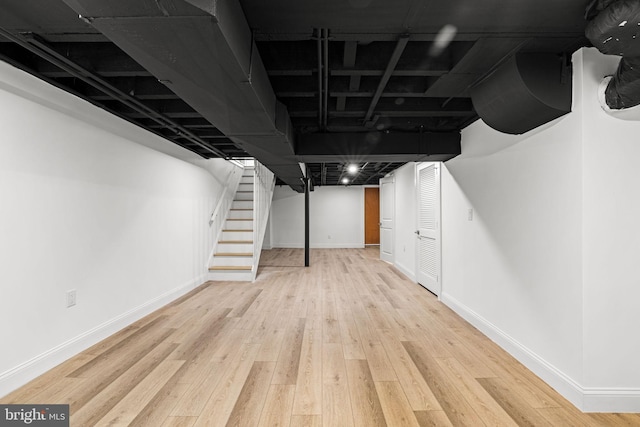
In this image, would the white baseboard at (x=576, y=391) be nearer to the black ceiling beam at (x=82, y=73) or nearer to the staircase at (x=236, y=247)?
the black ceiling beam at (x=82, y=73)

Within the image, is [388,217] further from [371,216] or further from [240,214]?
[240,214]

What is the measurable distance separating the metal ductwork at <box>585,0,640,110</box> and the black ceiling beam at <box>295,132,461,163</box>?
78.2 inches

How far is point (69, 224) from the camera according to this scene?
100 inches

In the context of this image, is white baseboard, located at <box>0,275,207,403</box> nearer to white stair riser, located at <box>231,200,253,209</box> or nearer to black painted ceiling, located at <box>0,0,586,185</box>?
black painted ceiling, located at <box>0,0,586,185</box>

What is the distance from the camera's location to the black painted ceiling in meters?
1.47

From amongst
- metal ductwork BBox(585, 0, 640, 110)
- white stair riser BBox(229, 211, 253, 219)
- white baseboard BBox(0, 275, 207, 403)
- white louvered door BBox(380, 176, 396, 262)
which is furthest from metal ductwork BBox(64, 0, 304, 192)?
white louvered door BBox(380, 176, 396, 262)

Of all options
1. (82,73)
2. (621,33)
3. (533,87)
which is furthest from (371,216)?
(621,33)

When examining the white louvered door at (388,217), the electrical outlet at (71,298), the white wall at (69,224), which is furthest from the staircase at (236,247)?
the white louvered door at (388,217)

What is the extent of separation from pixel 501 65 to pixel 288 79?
5.10ft

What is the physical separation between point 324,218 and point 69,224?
338 inches

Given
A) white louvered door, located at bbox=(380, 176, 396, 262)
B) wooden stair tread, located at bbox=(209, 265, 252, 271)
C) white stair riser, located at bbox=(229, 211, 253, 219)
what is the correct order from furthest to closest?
1. white louvered door, located at bbox=(380, 176, 396, 262)
2. white stair riser, located at bbox=(229, 211, 253, 219)
3. wooden stair tread, located at bbox=(209, 265, 252, 271)

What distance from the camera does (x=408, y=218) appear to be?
6.02 metres

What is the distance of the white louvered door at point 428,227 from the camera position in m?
4.39

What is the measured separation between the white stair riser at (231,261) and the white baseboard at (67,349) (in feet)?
5.33
